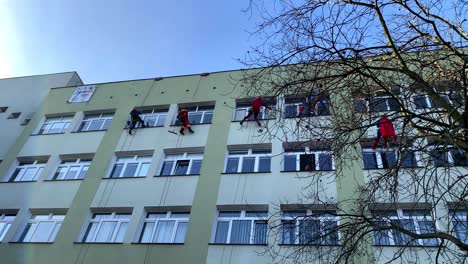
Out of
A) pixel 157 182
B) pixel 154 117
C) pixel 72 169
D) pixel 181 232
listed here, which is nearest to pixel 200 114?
pixel 154 117

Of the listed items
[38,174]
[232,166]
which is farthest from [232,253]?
[38,174]

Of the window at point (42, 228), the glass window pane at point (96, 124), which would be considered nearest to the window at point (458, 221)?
the window at point (42, 228)

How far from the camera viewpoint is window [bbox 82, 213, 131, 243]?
12.1 meters

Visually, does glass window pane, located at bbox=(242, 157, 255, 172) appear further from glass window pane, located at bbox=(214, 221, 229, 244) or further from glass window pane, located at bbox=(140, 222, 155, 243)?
glass window pane, located at bbox=(140, 222, 155, 243)

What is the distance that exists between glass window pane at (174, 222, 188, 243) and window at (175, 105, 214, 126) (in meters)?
4.43

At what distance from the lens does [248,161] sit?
43.1 feet

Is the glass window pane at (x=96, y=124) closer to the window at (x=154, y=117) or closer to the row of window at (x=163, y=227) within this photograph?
the window at (x=154, y=117)

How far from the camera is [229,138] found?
1381 cm

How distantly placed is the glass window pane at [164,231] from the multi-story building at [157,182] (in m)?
0.03

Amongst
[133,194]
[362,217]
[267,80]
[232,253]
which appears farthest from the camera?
[133,194]

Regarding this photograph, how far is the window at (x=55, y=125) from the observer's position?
16.8 metres

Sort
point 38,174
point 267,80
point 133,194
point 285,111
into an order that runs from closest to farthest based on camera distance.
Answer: point 267,80
point 285,111
point 133,194
point 38,174

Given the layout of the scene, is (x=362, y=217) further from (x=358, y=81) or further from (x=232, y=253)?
(x=232, y=253)

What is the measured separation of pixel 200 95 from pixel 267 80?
9.73 meters
